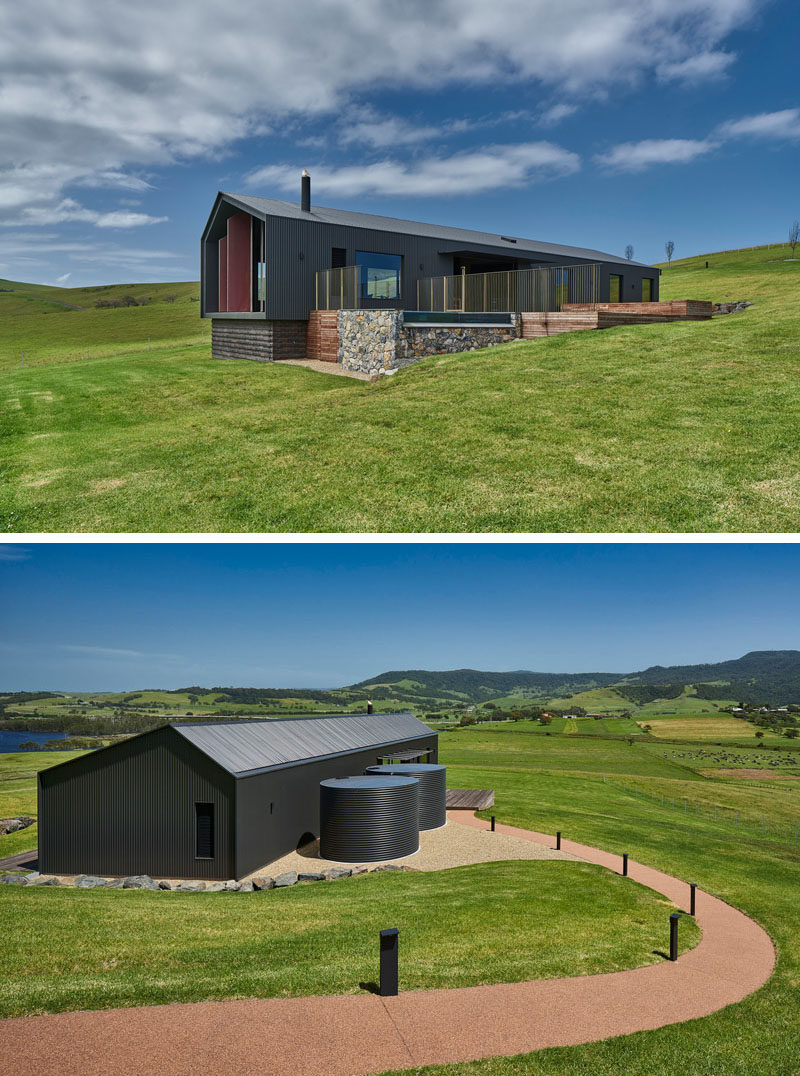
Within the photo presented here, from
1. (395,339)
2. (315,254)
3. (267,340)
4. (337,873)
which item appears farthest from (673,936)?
(315,254)

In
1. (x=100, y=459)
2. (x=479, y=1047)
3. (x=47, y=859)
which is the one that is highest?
(x=100, y=459)

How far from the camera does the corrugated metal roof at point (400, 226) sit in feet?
119

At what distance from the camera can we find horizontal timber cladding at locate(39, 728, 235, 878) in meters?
17.1

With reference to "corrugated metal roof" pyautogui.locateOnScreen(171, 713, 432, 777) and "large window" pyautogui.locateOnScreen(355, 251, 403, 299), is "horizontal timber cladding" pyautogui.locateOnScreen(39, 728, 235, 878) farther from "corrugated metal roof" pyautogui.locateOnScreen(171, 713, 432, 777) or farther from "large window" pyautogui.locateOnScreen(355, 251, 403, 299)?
"large window" pyautogui.locateOnScreen(355, 251, 403, 299)

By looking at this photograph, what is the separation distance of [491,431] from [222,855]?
11403mm

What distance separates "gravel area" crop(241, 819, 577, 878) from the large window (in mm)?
24358

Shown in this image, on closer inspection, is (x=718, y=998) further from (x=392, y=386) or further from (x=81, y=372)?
(x=81, y=372)

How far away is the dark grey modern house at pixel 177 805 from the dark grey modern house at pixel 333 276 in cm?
1931

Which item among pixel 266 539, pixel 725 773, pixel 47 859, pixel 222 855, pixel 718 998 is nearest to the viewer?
pixel 718 998

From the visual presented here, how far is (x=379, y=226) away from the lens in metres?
39.6

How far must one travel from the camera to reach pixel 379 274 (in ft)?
125

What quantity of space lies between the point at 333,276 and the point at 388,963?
103 feet

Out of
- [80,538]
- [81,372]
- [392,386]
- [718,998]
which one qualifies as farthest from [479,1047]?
[81,372]

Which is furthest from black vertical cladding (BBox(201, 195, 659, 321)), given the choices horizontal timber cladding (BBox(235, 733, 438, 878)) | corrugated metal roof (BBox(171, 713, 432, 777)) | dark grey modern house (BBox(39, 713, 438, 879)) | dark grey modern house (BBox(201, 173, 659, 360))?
dark grey modern house (BBox(39, 713, 438, 879))
